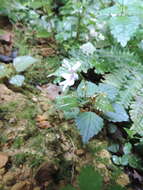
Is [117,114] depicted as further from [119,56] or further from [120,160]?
[119,56]

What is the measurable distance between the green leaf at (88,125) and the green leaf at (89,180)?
0.32 metres

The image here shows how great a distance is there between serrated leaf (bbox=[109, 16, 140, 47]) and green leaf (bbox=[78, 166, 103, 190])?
75cm

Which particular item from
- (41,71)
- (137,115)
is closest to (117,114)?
(137,115)

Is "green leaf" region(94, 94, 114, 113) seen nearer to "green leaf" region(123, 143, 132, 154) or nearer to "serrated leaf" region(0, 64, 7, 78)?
"green leaf" region(123, 143, 132, 154)

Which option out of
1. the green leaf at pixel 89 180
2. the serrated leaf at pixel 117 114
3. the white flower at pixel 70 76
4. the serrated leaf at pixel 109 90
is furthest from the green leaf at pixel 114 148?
the green leaf at pixel 89 180

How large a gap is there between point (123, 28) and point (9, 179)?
998mm

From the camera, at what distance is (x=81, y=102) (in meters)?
1.16

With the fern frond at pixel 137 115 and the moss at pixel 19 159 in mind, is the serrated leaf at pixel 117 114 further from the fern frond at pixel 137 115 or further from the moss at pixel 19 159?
the moss at pixel 19 159

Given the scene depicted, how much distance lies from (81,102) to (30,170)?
1.43 feet

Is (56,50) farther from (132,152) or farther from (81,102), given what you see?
(132,152)

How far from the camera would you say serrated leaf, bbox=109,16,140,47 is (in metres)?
1.19

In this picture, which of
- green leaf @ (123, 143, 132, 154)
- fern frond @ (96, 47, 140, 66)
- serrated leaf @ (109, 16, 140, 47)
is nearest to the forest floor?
green leaf @ (123, 143, 132, 154)

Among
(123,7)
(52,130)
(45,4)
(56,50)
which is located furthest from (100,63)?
(45,4)

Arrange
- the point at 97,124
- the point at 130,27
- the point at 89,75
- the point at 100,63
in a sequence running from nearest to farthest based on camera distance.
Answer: the point at 97,124 < the point at 130,27 < the point at 100,63 < the point at 89,75
